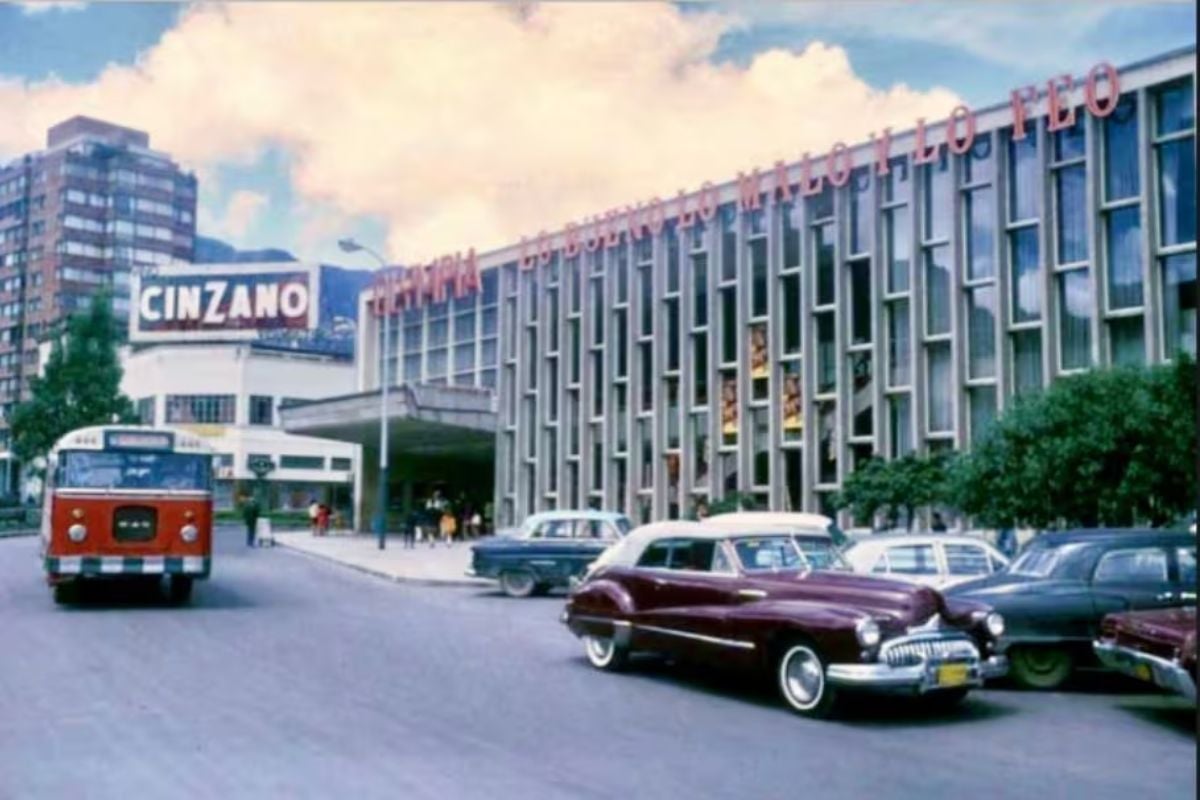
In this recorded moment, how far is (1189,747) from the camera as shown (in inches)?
311

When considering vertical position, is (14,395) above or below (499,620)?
above

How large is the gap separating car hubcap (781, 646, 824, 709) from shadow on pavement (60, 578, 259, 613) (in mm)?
9581

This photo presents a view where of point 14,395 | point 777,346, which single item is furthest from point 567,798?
point 777,346

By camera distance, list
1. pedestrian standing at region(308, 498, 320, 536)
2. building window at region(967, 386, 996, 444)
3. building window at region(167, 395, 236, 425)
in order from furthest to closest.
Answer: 1. pedestrian standing at region(308, 498, 320, 536)
2. building window at region(167, 395, 236, 425)
3. building window at region(967, 386, 996, 444)

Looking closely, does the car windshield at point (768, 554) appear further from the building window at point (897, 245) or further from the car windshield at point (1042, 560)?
the building window at point (897, 245)

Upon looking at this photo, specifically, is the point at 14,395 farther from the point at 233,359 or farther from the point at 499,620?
the point at 233,359

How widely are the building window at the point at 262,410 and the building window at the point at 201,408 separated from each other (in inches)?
37.1

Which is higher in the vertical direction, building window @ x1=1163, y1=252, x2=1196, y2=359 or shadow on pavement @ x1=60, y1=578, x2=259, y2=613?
building window @ x1=1163, y1=252, x2=1196, y2=359

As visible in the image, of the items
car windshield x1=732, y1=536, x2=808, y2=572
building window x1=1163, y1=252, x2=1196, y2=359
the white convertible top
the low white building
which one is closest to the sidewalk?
the low white building

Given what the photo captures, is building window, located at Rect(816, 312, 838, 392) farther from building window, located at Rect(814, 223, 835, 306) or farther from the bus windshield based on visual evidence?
the bus windshield

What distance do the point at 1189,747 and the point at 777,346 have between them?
2345 centimetres

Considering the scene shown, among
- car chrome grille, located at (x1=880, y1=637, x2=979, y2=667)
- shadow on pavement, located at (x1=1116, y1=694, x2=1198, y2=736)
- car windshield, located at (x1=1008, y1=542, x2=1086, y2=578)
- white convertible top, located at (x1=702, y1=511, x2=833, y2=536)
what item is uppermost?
white convertible top, located at (x1=702, y1=511, x2=833, y2=536)

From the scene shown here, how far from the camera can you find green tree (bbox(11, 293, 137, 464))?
39.1ft

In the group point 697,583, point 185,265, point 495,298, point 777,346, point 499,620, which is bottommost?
point 499,620
